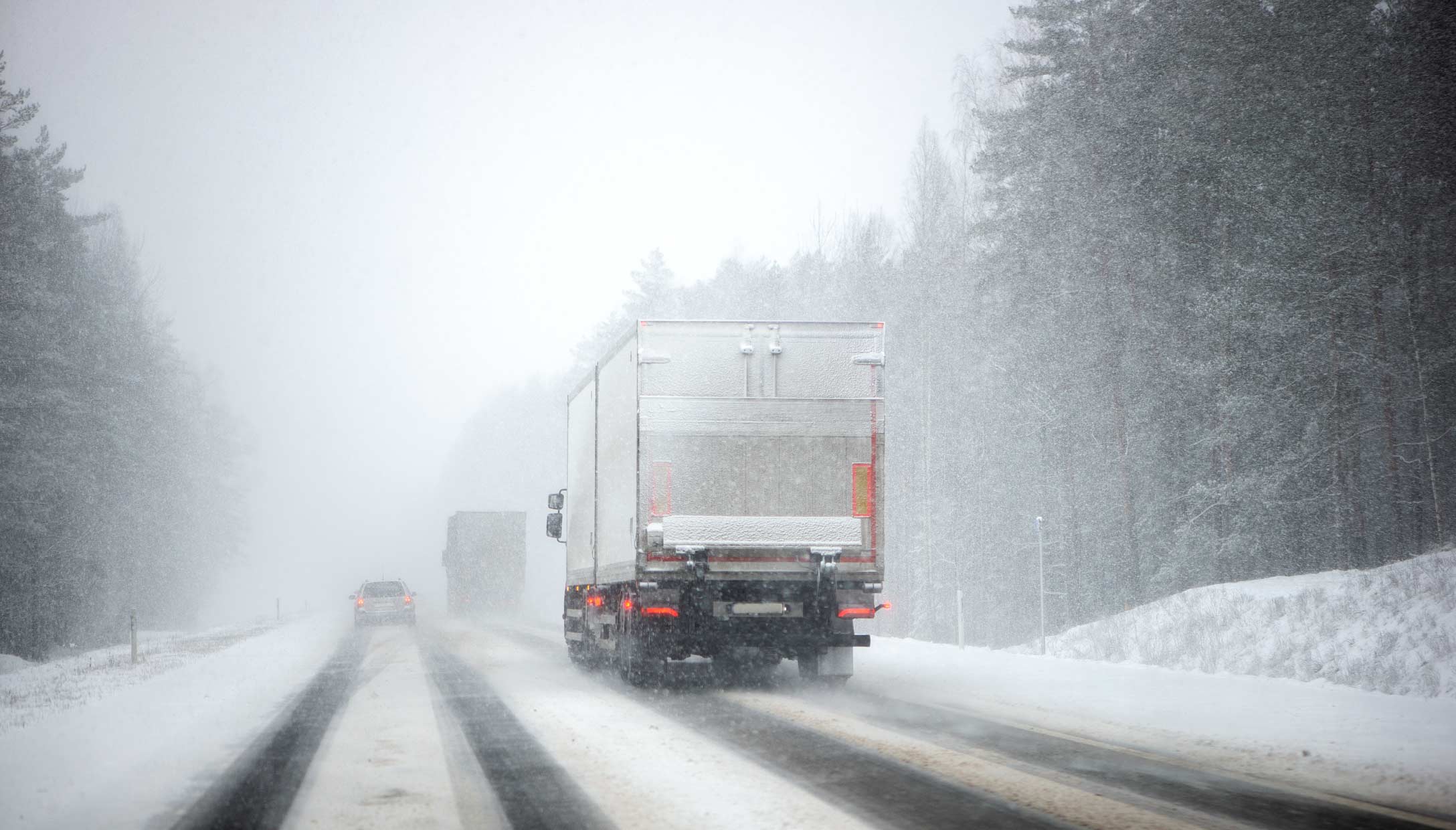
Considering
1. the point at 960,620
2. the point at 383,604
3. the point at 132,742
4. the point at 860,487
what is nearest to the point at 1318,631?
the point at 860,487

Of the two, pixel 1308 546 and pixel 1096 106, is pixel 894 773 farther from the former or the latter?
pixel 1096 106

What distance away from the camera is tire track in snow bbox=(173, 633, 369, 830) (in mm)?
5953

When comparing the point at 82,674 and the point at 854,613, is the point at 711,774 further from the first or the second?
the point at 82,674

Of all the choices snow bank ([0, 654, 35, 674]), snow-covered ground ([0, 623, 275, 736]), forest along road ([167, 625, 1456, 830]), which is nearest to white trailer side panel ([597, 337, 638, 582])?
forest along road ([167, 625, 1456, 830])

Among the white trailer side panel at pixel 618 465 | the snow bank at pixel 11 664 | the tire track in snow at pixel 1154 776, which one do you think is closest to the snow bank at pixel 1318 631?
the tire track in snow at pixel 1154 776

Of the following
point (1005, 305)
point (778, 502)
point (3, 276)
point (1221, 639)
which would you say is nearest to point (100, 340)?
point (3, 276)

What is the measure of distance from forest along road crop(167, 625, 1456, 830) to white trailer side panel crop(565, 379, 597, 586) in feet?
11.9

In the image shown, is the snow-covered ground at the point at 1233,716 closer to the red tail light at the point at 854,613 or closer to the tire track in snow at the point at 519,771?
the red tail light at the point at 854,613

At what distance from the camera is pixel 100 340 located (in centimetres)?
3231

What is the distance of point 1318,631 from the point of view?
12.3 meters

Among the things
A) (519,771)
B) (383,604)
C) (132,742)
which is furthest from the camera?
(383,604)

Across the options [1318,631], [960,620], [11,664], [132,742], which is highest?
[1318,631]

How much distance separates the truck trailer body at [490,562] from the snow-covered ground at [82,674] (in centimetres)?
1151

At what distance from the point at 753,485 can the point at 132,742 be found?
6.22 m
